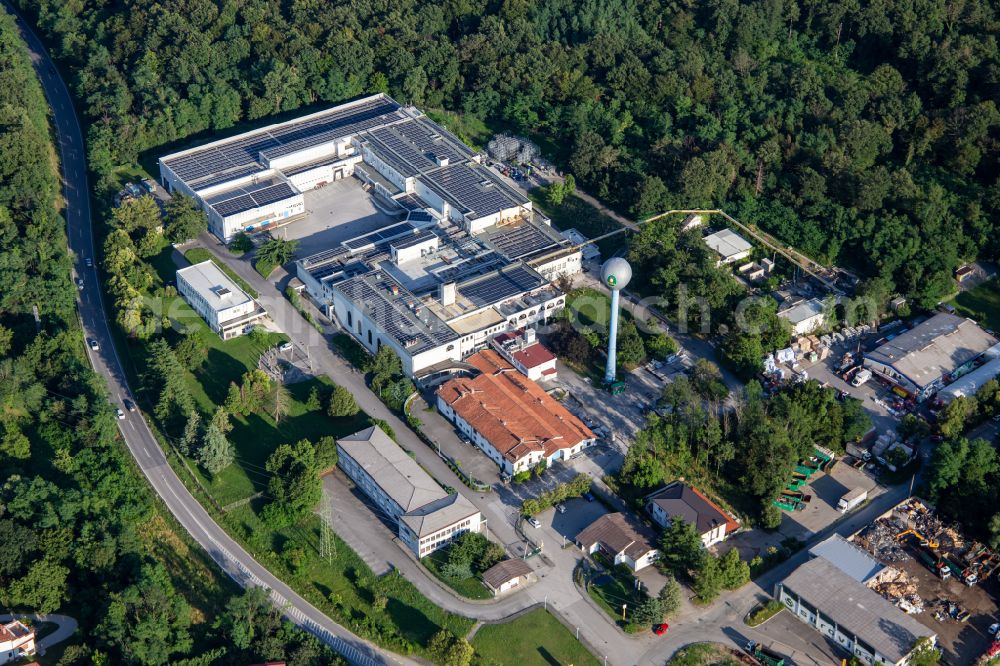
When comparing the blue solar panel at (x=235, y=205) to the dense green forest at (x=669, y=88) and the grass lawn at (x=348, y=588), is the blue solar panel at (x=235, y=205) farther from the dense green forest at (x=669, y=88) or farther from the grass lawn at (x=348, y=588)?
the grass lawn at (x=348, y=588)

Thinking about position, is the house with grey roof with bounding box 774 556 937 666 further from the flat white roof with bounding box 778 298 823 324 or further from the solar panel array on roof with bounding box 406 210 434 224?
the solar panel array on roof with bounding box 406 210 434 224

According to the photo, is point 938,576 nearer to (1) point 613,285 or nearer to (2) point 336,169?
(1) point 613,285

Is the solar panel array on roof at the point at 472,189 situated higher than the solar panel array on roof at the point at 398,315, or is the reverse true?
the solar panel array on roof at the point at 472,189

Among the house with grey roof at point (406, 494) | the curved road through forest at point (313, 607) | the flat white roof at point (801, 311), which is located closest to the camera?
the curved road through forest at point (313, 607)

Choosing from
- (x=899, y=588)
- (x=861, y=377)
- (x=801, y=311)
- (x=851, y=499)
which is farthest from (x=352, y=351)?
(x=899, y=588)

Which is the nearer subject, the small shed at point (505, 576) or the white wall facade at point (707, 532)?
the small shed at point (505, 576)

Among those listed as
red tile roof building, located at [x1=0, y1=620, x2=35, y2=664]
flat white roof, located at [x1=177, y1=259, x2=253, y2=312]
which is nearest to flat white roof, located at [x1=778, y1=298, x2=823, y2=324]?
flat white roof, located at [x1=177, y1=259, x2=253, y2=312]

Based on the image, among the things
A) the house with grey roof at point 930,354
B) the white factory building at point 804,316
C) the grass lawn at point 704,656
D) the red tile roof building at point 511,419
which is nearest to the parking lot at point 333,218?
the red tile roof building at point 511,419
